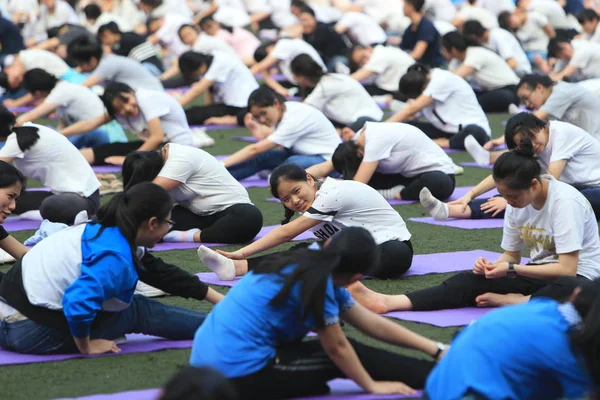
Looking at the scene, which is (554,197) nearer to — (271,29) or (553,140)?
(553,140)

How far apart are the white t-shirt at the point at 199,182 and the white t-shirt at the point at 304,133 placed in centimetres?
143

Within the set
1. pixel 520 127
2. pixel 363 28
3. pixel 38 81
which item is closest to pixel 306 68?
pixel 38 81

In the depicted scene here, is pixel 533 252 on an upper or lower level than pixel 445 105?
upper

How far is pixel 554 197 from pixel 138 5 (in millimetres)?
13091

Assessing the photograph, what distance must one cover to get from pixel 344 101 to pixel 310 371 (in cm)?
630

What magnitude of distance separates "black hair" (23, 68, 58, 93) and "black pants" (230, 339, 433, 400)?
5365 millimetres

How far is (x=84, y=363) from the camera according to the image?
397 centimetres

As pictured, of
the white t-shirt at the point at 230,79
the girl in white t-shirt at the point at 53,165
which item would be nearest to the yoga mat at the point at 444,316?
the girl in white t-shirt at the point at 53,165

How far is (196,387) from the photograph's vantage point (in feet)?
7.25

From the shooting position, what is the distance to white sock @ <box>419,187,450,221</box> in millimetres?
6504

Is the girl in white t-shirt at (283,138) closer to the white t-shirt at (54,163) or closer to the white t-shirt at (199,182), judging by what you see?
the white t-shirt at (199,182)

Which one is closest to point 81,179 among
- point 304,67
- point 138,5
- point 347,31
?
point 304,67

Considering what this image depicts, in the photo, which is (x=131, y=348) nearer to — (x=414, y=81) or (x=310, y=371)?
(x=310, y=371)

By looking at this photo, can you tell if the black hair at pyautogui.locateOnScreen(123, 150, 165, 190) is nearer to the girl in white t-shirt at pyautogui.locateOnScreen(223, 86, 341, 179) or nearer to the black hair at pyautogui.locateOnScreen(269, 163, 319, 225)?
the black hair at pyautogui.locateOnScreen(269, 163, 319, 225)
